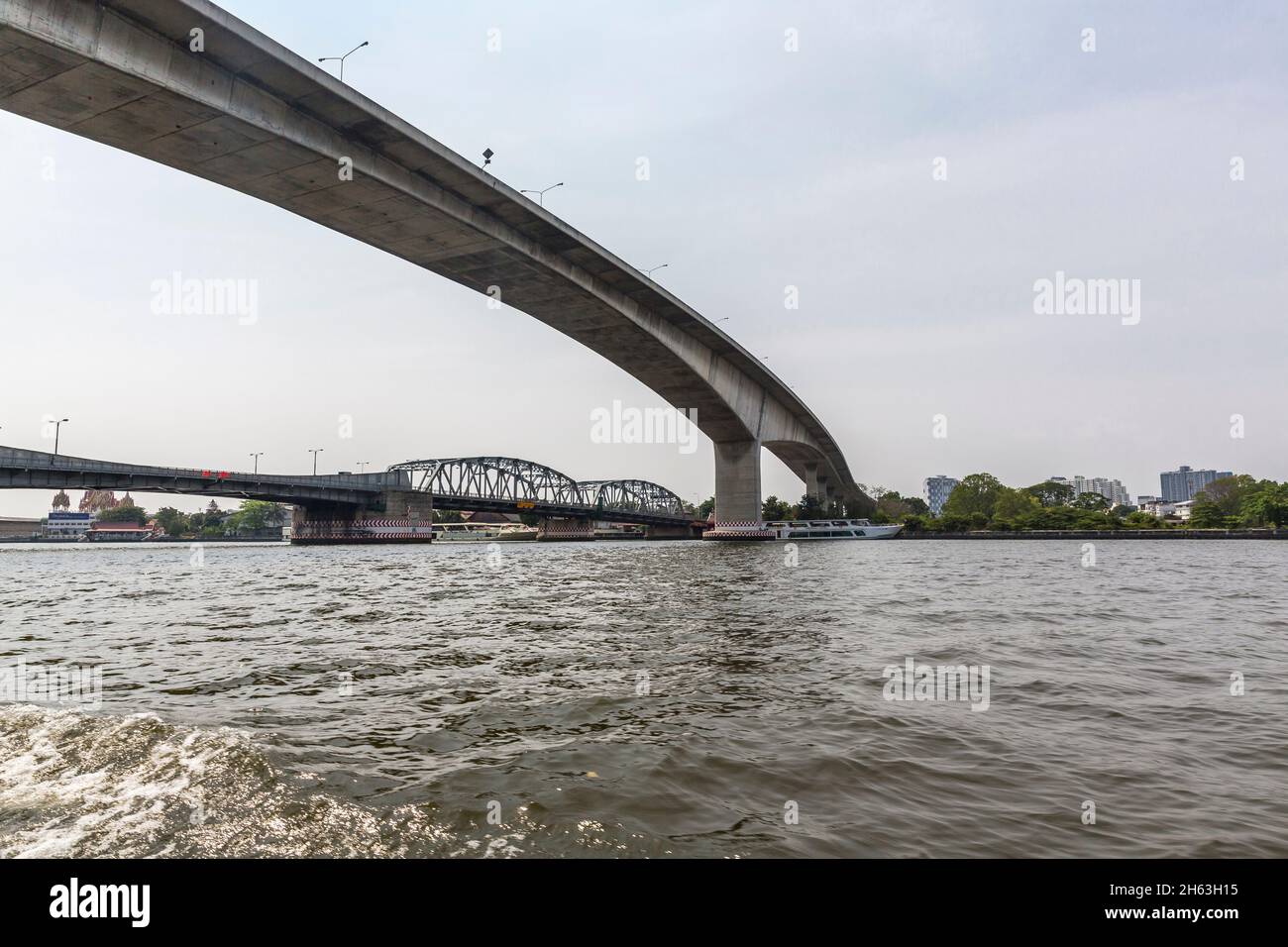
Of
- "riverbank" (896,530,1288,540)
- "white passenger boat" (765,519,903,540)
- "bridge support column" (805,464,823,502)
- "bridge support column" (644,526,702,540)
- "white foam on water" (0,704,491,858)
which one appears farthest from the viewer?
"bridge support column" (644,526,702,540)

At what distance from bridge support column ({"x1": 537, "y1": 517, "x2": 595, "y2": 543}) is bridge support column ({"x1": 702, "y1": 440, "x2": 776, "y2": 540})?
69371 millimetres

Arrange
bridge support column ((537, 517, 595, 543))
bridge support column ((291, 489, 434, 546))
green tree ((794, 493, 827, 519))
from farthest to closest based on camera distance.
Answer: bridge support column ((537, 517, 595, 543)) → green tree ((794, 493, 827, 519)) → bridge support column ((291, 489, 434, 546))

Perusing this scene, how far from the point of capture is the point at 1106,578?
26.3m

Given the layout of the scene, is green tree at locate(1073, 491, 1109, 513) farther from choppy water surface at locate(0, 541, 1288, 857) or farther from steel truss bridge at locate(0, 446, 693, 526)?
choppy water surface at locate(0, 541, 1288, 857)

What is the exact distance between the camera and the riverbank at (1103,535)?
10062cm

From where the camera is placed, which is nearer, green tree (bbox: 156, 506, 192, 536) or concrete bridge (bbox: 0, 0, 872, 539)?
concrete bridge (bbox: 0, 0, 872, 539)

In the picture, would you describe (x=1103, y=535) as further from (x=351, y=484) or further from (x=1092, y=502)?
(x=351, y=484)

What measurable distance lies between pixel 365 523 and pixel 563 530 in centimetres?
5390

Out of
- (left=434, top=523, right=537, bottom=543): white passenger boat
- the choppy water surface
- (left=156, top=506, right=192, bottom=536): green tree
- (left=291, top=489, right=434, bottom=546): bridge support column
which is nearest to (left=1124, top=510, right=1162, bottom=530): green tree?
(left=291, top=489, right=434, bottom=546): bridge support column

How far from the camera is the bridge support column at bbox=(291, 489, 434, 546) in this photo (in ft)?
303

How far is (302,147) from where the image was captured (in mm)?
24844

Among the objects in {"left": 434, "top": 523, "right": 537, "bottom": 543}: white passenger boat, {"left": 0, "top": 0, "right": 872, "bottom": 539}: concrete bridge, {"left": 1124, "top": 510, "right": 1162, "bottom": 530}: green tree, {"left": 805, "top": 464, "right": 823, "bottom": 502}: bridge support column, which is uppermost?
{"left": 0, "top": 0, "right": 872, "bottom": 539}: concrete bridge

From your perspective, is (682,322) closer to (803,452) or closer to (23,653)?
(23,653)
